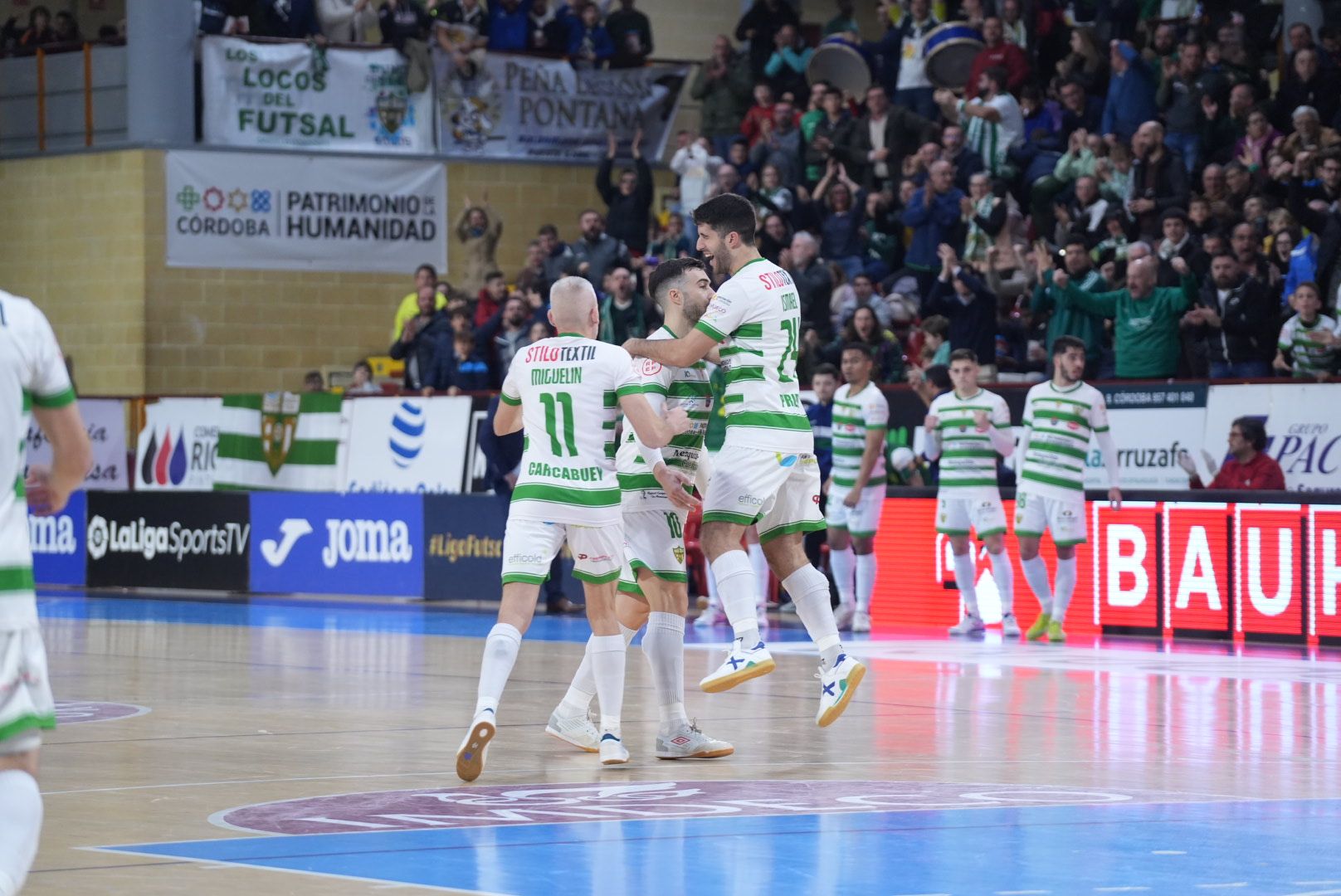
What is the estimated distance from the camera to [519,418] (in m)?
10.1

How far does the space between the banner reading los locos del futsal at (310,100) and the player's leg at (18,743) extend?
23156mm

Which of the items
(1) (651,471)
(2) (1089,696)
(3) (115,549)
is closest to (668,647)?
(1) (651,471)

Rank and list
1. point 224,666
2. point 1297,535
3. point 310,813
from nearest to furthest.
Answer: point 310,813
point 224,666
point 1297,535

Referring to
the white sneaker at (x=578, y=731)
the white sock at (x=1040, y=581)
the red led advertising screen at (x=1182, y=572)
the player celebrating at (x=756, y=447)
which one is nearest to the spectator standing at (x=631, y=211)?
the red led advertising screen at (x=1182, y=572)

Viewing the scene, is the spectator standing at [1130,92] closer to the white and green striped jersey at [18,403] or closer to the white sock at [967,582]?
the white sock at [967,582]

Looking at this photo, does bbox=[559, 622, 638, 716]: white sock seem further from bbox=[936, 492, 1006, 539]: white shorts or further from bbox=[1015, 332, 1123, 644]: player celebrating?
bbox=[936, 492, 1006, 539]: white shorts

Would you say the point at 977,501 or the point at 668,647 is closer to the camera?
the point at 668,647

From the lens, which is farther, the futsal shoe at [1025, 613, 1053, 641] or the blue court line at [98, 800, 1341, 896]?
the futsal shoe at [1025, 613, 1053, 641]

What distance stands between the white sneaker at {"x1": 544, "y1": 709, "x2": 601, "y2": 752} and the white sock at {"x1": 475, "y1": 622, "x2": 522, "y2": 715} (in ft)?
3.30

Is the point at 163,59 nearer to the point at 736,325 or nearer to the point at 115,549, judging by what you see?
the point at 115,549

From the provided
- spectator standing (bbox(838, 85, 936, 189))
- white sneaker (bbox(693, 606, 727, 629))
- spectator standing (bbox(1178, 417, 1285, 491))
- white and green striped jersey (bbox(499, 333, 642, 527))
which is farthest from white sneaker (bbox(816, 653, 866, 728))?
spectator standing (bbox(838, 85, 936, 189))

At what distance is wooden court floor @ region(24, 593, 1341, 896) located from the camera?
6930 millimetres

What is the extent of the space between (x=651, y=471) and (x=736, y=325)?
829 mm

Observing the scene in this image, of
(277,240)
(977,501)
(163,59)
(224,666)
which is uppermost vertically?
(163,59)
